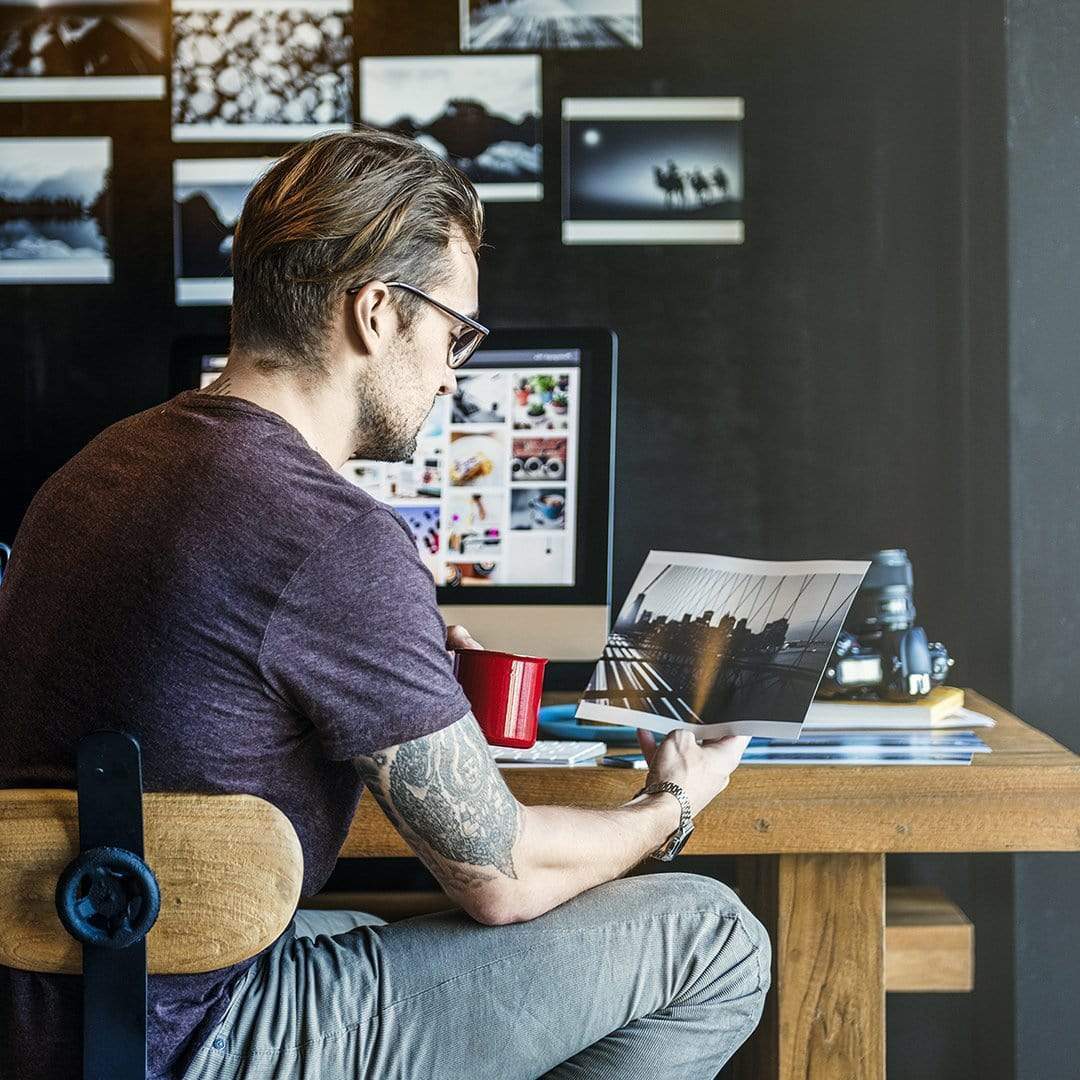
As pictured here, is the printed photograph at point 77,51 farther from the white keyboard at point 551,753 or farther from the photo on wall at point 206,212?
the white keyboard at point 551,753

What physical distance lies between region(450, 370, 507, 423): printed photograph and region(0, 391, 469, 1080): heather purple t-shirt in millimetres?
865

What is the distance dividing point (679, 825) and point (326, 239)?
0.66 m

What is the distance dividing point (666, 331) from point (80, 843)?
1481 millimetres

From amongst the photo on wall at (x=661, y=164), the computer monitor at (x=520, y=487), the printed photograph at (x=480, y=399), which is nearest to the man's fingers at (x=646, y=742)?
the computer monitor at (x=520, y=487)

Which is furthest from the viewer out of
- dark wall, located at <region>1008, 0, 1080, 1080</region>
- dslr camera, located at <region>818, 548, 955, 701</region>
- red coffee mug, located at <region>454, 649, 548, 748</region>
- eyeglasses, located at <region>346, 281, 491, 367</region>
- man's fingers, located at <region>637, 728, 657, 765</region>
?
dark wall, located at <region>1008, 0, 1080, 1080</region>

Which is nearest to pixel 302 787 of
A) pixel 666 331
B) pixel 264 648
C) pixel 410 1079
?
pixel 264 648

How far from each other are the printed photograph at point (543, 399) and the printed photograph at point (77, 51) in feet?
3.01

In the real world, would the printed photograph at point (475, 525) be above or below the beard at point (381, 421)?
below

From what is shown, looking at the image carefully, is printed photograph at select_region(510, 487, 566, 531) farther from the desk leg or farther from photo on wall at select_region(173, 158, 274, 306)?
photo on wall at select_region(173, 158, 274, 306)

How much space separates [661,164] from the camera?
7.06 feet

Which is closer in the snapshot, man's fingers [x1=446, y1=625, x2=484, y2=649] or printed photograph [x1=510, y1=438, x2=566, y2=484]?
man's fingers [x1=446, y1=625, x2=484, y2=649]

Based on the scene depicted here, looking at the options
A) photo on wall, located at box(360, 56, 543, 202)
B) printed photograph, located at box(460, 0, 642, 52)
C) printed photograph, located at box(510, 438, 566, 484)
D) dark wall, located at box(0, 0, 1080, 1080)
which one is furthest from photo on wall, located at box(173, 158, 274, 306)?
printed photograph, located at box(510, 438, 566, 484)

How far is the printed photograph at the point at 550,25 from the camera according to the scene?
84.4 inches

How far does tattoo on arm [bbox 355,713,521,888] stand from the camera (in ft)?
3.27
